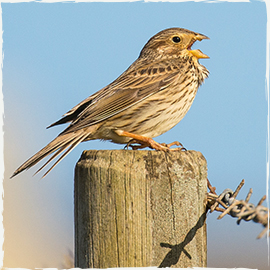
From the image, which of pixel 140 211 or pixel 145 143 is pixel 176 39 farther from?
pixel 140 211

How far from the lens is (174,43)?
6152 millimetres

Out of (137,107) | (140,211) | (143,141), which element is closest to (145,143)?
(143,141)

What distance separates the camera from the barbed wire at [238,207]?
2371 millimetres

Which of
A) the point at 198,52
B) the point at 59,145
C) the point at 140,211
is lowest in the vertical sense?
the point at 140,211

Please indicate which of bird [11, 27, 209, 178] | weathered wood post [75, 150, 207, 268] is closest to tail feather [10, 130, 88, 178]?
bird [11, 27, 209, 178]

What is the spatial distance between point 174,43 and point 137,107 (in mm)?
1405

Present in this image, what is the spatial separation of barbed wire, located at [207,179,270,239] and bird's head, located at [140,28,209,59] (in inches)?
118

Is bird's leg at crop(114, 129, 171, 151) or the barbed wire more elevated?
bird's leg at crop(114, 129, 171, 151)

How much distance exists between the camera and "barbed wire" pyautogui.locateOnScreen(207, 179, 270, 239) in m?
2.37

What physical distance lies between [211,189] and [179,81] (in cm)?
228

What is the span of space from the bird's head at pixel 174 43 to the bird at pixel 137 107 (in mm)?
87

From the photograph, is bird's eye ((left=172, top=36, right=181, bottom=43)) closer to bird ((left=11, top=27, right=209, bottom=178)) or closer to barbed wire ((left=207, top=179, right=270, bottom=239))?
bird ((left=11, top=27, right=209, bottom=178))

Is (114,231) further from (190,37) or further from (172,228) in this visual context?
(190,37)

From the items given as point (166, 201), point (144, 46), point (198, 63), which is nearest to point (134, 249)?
point (166, 201)
